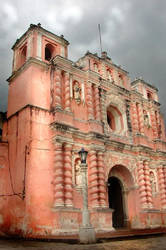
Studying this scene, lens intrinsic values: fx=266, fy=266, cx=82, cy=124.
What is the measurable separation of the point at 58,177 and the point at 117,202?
6.58m

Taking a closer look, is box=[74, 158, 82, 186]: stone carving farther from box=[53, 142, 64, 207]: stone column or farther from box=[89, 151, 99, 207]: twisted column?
box=[53, 142, 64, 207]: stone column

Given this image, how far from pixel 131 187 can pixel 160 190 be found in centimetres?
287

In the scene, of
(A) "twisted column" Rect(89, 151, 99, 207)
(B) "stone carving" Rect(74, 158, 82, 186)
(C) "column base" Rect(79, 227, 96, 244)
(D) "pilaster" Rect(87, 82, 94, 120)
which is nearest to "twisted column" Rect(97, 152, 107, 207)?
(A) "twisted column" Rect(89, 151, 99, 207)

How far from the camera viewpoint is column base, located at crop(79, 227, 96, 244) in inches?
395

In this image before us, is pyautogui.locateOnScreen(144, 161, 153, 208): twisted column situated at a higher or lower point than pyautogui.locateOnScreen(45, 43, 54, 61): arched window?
lower

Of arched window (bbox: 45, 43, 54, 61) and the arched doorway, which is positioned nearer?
the arched doorway

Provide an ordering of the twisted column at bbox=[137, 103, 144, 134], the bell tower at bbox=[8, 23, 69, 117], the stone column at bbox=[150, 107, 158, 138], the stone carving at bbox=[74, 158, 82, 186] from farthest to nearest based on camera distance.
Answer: the stone column at bbox=[150, 107, 158, 138] < the twisted column at bbox=[137, 103, 144, 134] < the bell tower at bbox=[8, 23, 69, 117] < the stone carving at bbox=[74, 158, 82, 186]

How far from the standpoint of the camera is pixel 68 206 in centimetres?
1312

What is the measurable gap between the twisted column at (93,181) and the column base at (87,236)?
406 centimetres

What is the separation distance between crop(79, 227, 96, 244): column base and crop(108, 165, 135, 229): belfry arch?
735 centimetres

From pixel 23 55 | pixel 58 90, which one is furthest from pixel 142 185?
pixel 23 55

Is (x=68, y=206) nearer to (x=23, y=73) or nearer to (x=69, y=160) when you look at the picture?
(x=69, y=160)

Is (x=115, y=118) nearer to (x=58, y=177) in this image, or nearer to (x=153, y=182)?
(x=153, y=182)

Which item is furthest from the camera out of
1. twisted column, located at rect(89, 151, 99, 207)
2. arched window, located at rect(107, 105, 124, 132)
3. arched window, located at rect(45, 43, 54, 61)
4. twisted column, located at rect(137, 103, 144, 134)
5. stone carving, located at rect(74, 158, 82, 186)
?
twisted column, located at rect(137, 103, 144, 134)
